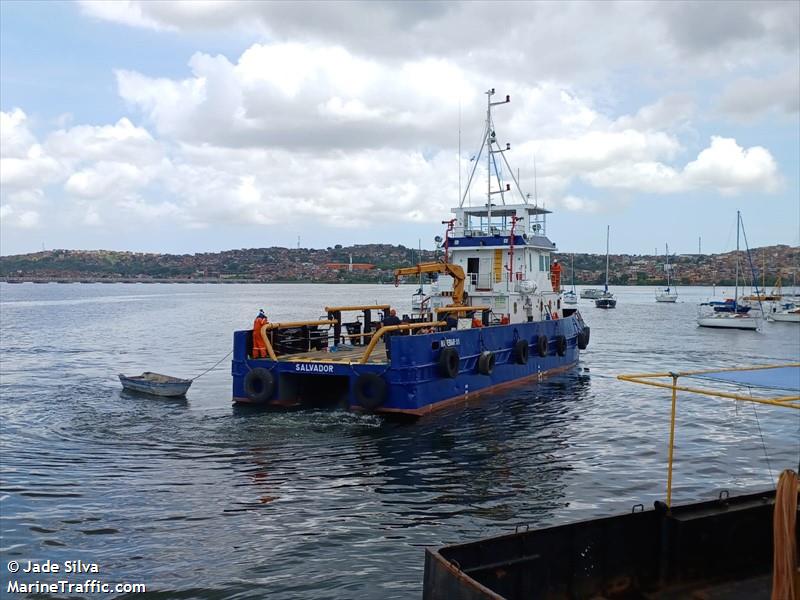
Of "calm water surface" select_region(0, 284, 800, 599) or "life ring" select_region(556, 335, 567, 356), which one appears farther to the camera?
"life ring" select_region(556, 335, 567, 356)

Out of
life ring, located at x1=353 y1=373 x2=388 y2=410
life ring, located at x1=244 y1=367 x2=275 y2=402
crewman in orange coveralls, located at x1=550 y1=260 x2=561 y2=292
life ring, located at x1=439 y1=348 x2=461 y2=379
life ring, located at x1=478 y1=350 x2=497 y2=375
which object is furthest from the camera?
crewman in orange coveralls, located at x1=550 y1=260 x2=561 y2=292

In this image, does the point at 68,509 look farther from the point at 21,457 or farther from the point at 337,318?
the point at 337,318

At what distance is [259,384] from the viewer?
52.6ft

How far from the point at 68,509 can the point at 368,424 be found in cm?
647

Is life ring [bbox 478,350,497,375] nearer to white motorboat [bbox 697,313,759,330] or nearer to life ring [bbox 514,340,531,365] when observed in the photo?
life ring [bbox 514,340,531,365]

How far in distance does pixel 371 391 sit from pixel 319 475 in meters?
3.66

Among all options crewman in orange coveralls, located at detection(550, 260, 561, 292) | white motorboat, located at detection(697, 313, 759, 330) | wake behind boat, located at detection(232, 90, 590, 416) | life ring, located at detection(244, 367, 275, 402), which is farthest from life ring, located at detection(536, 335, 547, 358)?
white motorboat, located at detection(697, 313, 759, 330)

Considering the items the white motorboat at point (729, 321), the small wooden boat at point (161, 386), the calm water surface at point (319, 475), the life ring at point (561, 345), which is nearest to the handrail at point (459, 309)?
the calm water surface at point (319, 475)

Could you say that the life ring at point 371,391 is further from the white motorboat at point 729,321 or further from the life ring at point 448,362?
the white motorboat at point 729,321

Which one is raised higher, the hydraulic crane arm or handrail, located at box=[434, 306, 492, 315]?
the hydraulic crane arm

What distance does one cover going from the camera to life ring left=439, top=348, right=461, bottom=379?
50.5ft

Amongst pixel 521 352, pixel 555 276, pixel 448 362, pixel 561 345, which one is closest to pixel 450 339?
pixel 448 362

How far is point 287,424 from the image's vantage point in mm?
→ 14773

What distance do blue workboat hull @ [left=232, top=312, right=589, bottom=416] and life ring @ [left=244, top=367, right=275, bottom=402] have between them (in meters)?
0.03
